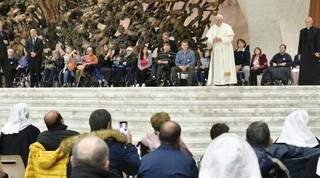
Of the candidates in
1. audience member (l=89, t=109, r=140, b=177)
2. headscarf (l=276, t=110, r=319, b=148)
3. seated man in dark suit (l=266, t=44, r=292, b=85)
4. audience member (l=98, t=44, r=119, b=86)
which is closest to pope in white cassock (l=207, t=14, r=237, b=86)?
seated man in dark suit (l=266, t=44, r=292, b=85)

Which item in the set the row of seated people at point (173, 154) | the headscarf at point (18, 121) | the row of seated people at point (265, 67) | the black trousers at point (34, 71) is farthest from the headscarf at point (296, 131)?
the black trousers at point (34, 71)

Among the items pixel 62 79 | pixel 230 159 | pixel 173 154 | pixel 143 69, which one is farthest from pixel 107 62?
pixel 230 159

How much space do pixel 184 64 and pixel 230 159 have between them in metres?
11.7

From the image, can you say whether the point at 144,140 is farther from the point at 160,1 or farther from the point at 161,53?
the point at 160,1

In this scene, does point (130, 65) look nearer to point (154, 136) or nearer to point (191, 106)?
point (191, 106)

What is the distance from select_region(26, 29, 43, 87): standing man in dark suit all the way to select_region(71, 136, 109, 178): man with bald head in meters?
13.5

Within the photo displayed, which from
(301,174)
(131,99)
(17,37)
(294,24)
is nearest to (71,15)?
(17,37)

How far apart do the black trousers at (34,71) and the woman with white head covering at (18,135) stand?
9.91m

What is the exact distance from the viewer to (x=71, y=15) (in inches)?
773

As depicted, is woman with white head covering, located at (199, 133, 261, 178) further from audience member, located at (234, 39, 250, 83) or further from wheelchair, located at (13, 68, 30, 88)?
wheelchair, located at (13, 68, 30, 88)

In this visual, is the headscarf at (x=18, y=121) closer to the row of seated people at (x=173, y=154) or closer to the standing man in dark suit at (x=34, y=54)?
the row of seated people at (x=173, y=154)

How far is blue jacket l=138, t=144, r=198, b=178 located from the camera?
14.7 feet

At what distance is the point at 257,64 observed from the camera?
16.2m

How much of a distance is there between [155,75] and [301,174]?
11.0m
